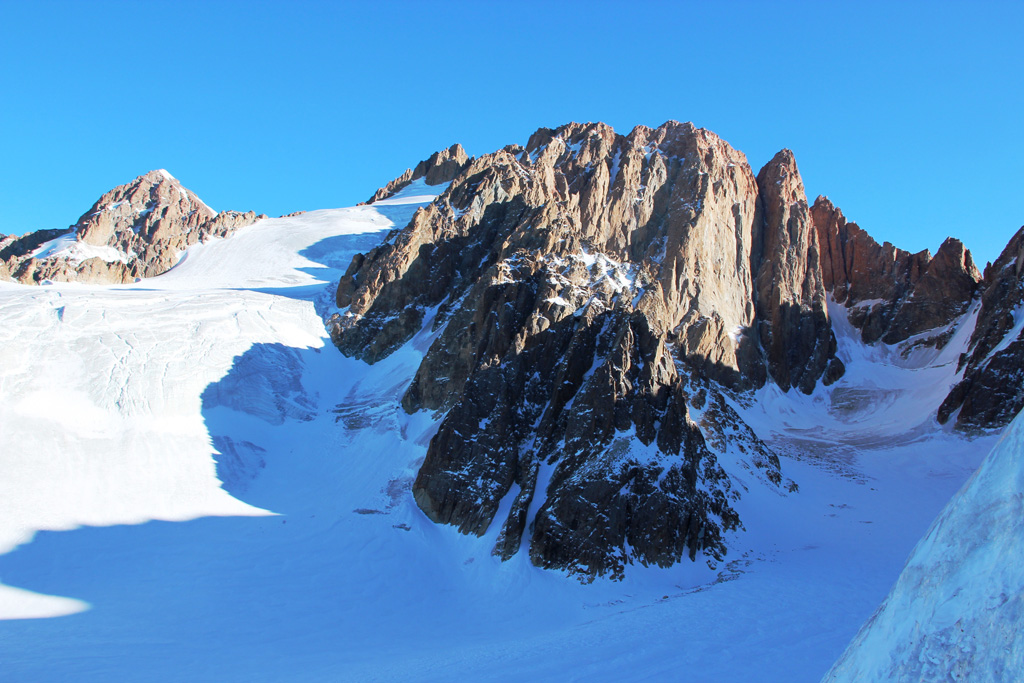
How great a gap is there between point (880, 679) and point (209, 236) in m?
81.8

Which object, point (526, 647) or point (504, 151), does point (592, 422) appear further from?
point (504, 151)

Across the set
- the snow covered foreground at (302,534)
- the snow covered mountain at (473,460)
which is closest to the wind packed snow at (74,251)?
the snow covered mountain at (473,460)

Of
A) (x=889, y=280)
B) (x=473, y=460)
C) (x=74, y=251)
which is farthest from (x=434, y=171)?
(x=473, y=460)

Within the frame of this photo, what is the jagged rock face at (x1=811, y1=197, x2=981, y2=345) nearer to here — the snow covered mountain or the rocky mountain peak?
the snow covered mountain

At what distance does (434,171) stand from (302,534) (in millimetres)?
78746

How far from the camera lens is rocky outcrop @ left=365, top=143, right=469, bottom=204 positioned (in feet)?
317

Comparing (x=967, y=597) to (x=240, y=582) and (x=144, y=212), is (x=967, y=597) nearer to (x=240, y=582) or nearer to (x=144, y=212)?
(x=240, y=582)

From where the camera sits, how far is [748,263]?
66312mm

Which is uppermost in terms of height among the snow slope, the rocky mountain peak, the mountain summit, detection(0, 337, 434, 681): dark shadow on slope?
the rocky mountain peak

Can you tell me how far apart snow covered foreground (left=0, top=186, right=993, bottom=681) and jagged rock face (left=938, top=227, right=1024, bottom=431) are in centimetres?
257

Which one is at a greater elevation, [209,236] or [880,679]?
[209,236]

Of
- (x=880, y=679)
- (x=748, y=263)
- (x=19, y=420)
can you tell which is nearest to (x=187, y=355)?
(x=19, y=420)

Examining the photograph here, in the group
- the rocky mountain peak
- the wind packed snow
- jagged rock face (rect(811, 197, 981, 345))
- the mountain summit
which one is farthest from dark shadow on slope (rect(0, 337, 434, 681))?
jagged rock face (rect(811, 197, 981, 345))

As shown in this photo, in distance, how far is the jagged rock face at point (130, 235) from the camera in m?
58.3
